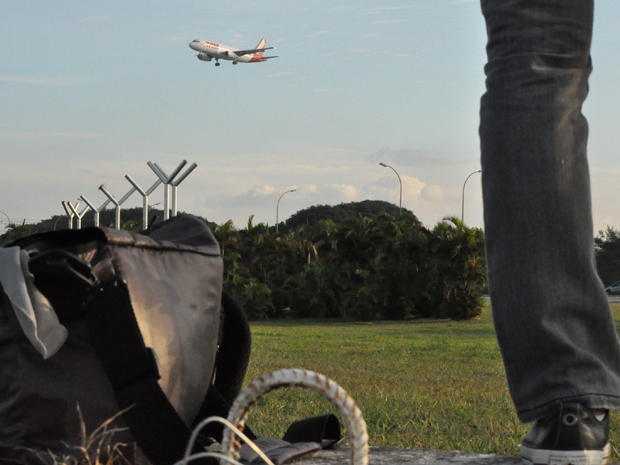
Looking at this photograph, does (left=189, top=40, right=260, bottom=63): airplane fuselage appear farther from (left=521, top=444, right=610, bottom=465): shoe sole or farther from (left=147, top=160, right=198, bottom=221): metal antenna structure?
(left=521, top=444, right=610, bottom=465): shoe sole

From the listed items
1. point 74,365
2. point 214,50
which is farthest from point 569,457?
point 214,50

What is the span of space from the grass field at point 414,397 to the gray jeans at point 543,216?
672mm

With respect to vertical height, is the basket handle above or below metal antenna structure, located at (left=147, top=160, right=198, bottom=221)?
below

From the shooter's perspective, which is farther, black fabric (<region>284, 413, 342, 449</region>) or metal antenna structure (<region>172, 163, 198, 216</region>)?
metal antenna structure (<region>172, 163, 198, 216</region>)

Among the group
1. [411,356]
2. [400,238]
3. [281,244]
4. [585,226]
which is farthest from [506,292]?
[281,244]

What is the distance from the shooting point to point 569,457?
121cm

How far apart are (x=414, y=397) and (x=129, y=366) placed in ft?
9.66

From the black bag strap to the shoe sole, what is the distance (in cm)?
67

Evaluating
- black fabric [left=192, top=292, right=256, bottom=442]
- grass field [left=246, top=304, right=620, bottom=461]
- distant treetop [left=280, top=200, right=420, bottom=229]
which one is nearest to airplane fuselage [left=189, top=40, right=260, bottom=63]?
distant treetop [left=280, top=200, right=420, bottom=229]

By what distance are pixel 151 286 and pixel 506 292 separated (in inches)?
27.8

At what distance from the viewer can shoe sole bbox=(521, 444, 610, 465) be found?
1209mm

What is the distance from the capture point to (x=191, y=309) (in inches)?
55.1

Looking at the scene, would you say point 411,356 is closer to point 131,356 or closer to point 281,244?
point 131,356

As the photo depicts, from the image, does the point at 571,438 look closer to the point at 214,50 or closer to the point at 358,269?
the point at 358,269
